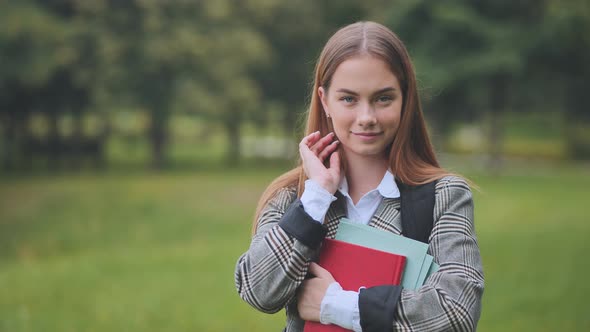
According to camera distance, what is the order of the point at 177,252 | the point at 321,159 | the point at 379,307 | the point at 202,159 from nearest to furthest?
the point at 379,307 < the point at 321,159 < the point at 177,252 < the point at 202,159

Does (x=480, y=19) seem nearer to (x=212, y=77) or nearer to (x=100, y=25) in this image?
(x=212, y=77)

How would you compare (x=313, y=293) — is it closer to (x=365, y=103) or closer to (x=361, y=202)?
(x=361, y=202)

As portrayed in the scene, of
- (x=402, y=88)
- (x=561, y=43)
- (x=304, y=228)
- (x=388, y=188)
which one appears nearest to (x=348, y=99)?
(x=402, y=88)

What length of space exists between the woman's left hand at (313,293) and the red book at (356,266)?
3 centimetres

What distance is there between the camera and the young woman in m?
2.15

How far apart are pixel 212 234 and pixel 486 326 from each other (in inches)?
371

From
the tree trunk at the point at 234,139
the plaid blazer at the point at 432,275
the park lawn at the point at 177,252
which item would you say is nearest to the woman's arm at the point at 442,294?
the plaid blazer at the point at 432,275

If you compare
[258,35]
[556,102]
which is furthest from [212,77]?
[556,102]

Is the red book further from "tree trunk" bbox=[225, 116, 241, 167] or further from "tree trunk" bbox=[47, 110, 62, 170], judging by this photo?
"tree trunk" bbox=[225, 116, 241, 167]

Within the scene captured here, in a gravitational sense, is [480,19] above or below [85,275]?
above

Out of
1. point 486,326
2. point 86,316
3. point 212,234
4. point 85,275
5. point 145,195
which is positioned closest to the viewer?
point 486,326

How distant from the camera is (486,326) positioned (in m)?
6.96

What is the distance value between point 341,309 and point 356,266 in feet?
0.49

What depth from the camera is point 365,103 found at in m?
2.32
